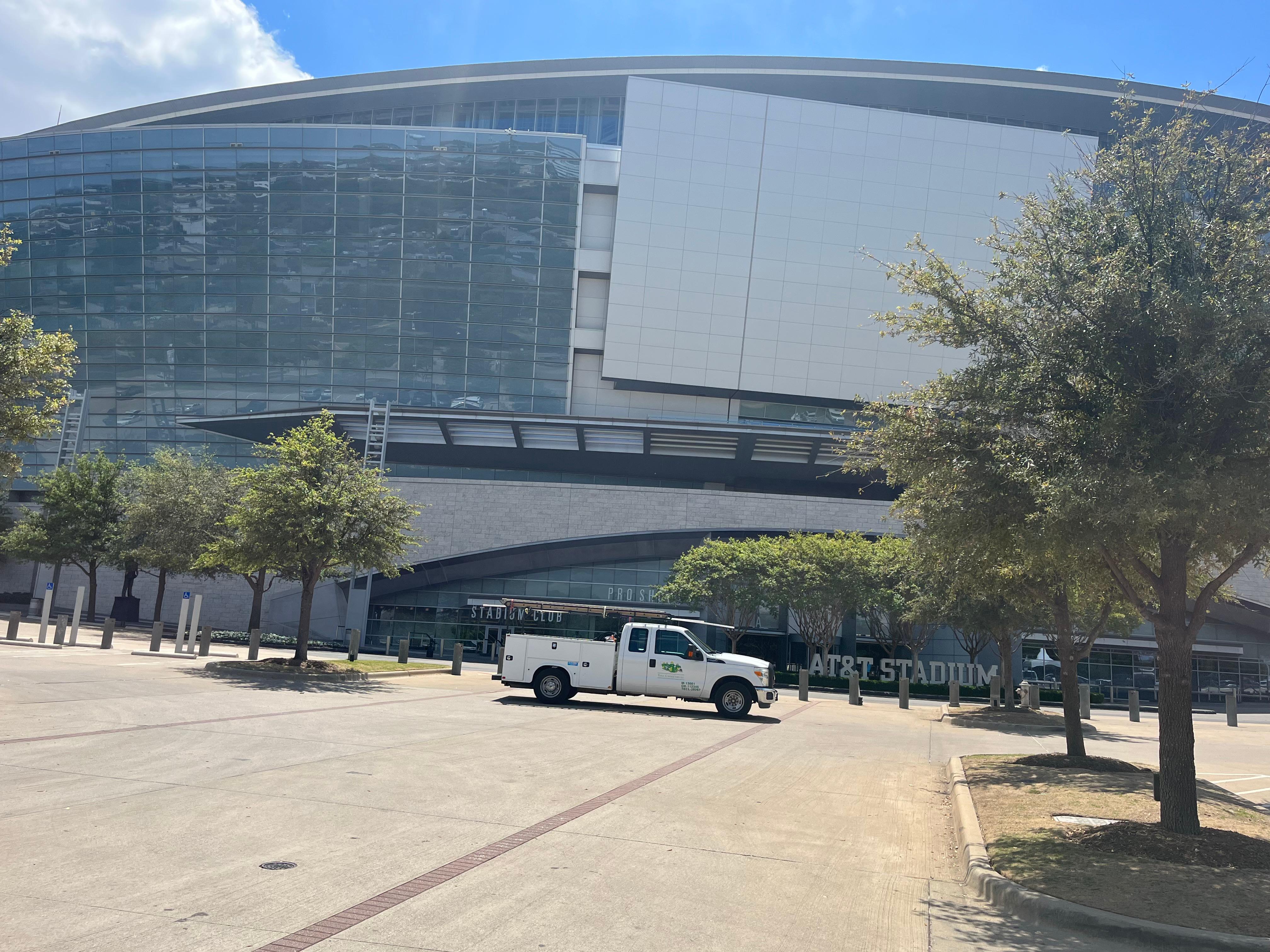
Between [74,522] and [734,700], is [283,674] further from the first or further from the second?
[74,522]

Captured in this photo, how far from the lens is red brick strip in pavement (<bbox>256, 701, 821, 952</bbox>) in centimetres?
535

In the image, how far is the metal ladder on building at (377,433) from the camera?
55.3 metres

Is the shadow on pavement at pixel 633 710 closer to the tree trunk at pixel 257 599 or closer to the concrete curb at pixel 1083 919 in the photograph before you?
the concrete curb at pixel 1083 919

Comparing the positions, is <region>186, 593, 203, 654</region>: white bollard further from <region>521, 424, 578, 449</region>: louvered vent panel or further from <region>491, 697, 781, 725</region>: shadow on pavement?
<region>521, 424, 578, 449</region>: louvered vent panel

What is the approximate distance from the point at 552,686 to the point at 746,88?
72.7 meters

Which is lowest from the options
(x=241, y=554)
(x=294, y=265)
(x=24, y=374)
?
(x=241, y=554)

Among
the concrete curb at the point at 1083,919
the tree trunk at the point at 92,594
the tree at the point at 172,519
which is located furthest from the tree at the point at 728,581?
the concrete curb at the point at 1083,919

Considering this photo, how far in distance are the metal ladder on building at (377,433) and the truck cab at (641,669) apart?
110ft

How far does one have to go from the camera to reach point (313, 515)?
25891mm

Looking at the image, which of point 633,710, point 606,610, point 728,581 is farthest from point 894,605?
point 633,710

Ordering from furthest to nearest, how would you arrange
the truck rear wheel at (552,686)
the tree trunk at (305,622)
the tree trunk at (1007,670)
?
the tree trunk at (1007,670) < the tree trunk at (305,622) < the truck rear wheel at (552,686)

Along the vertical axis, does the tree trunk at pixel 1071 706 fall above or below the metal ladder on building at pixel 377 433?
below

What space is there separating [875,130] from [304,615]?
52.7 meters

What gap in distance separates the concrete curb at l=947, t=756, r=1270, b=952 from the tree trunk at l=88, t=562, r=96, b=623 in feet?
162
